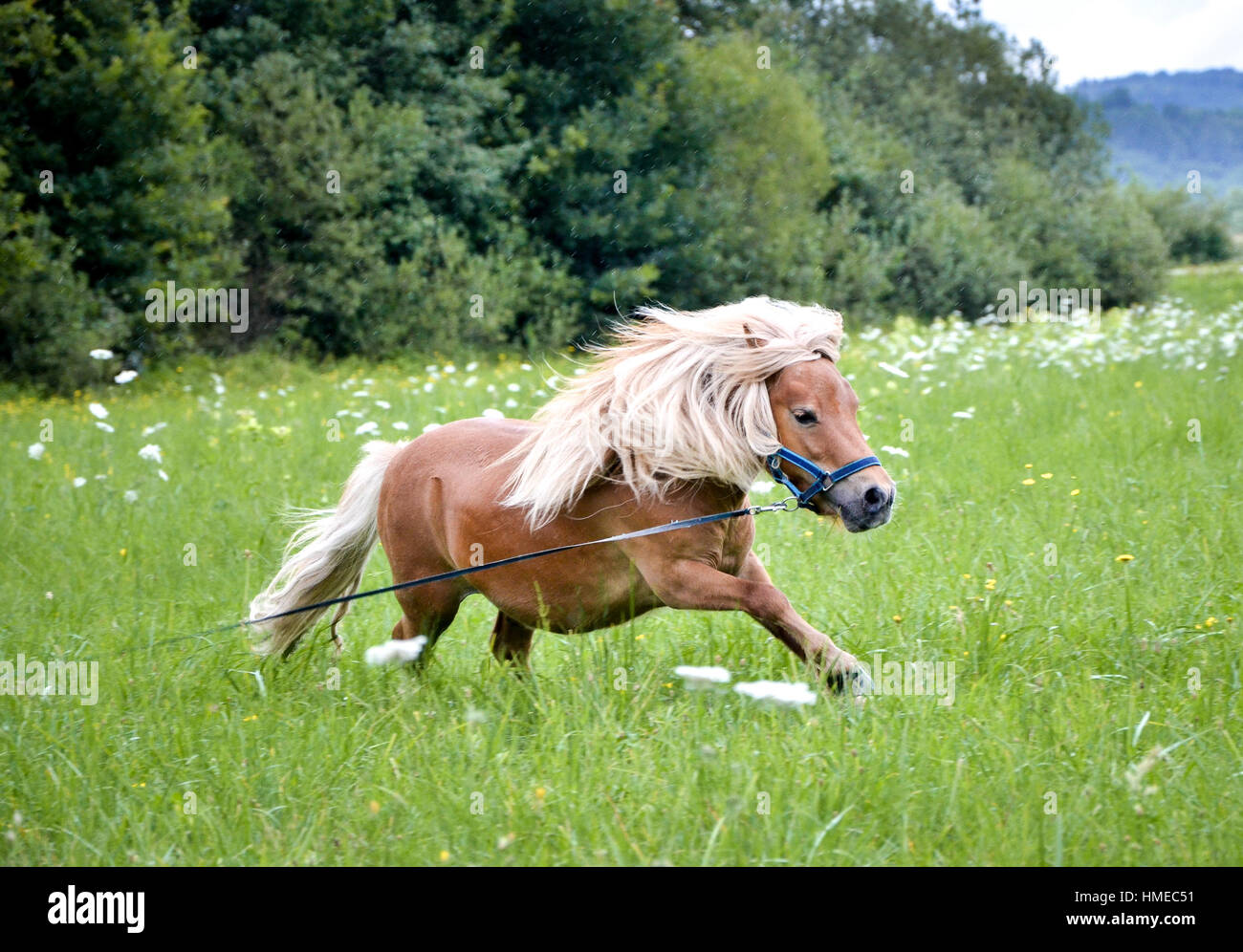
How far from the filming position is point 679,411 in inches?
147

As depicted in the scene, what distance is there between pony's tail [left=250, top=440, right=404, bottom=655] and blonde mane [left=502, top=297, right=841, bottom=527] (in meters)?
1.06

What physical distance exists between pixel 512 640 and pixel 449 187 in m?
16.7

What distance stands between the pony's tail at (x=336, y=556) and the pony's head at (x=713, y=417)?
1.07 meters

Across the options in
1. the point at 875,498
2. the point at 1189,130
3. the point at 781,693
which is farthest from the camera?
the point at 1189,130

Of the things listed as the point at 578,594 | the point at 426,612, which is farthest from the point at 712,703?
the point at 426,612

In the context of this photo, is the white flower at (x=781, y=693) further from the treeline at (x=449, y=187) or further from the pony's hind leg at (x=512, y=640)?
the treeline at (x=449, y=187)

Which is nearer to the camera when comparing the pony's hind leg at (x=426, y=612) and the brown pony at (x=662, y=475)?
the brown pony at (x=662, y=475)

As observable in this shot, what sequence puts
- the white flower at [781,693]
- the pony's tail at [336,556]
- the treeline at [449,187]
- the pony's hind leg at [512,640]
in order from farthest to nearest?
the treeline at [449,187] → the pony's tail at [336,556] → the pony's hind leg at [512,640] → the white flower at [781,693]

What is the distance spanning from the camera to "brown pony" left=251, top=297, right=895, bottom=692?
3.58 meters

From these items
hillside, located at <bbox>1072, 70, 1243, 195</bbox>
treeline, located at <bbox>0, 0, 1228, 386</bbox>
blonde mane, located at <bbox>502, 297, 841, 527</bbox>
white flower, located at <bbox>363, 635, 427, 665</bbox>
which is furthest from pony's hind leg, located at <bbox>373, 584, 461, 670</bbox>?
hillside, located at <bbox>1072, 70, 1243, 195</bbox>

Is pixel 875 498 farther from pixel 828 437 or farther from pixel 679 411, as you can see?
pixel 679 411

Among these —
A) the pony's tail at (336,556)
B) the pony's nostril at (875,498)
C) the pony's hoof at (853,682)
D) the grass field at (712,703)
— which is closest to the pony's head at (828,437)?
the pony's nostril at (875,498)

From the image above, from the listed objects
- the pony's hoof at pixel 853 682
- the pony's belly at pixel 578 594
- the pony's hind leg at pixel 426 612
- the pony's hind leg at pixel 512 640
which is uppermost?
the pony's belly at pixel 578 594

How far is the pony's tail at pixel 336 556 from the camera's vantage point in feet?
15.8
